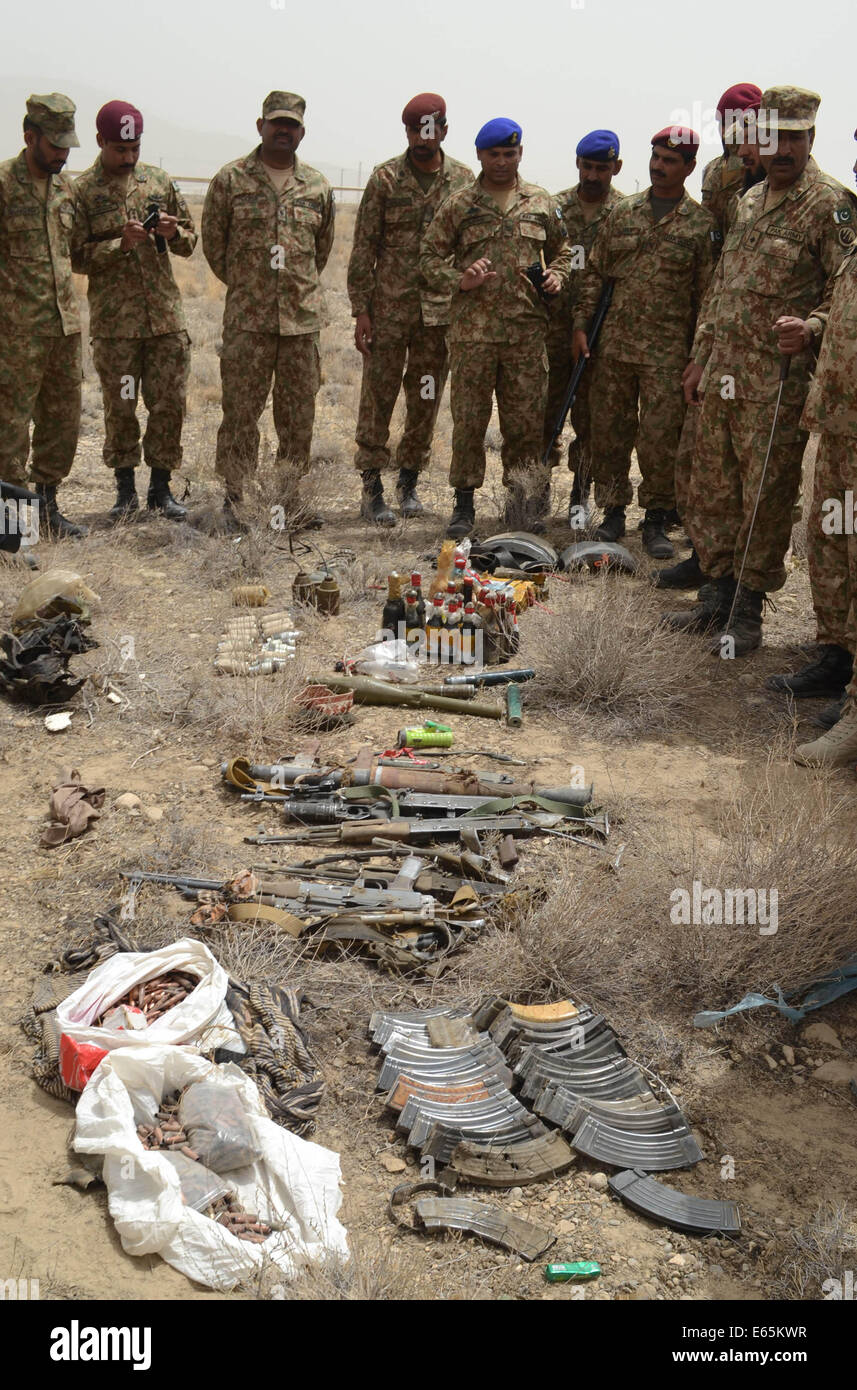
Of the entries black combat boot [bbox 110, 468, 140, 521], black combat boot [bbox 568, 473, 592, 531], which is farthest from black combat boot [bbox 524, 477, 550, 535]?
black combat boot [bbox 110, 468, 140, 521]

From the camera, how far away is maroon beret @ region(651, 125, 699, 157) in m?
7.27

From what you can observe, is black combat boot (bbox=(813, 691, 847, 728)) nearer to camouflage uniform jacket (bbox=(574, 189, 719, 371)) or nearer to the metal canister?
the metal canister

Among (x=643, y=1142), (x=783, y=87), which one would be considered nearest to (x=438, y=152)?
(x=783, y=87)

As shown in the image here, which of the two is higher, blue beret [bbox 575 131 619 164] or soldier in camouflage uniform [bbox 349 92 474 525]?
blue beret [bbox 575 131 619 164]

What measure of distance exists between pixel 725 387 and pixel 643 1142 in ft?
14.3

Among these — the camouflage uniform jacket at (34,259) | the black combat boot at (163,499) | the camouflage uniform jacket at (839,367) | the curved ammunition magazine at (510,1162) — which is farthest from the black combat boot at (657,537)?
the curved ammunition magazine at (510,1162)

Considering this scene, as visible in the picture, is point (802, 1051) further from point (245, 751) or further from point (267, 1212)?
point (245, 751)

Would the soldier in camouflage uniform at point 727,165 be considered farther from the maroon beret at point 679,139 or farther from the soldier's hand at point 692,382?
the soldier's hand at point 692,382

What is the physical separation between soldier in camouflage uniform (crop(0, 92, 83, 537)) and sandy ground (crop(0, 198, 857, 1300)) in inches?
36.4

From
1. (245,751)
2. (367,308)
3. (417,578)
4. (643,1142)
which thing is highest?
(367,308)

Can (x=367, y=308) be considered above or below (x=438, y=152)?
below

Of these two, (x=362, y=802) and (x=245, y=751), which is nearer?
(x=362, y=802)

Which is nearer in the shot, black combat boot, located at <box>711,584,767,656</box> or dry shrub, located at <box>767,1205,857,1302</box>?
dry shrub, located at <box>767,1205,857,1302</box>

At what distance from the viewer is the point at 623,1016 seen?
11.8ft
